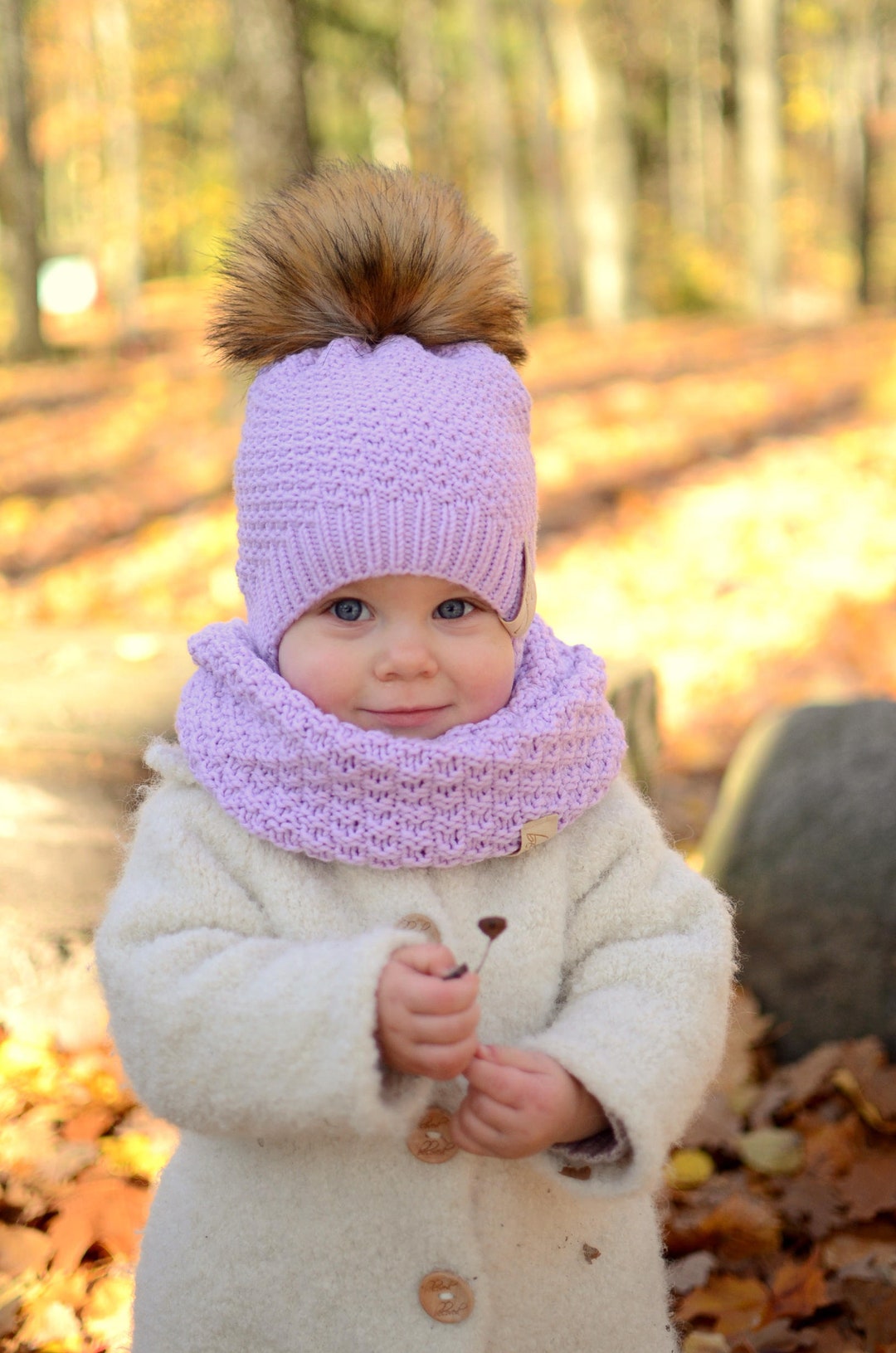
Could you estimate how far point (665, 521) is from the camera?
24.9 feet

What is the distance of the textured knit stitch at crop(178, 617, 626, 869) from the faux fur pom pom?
50cm

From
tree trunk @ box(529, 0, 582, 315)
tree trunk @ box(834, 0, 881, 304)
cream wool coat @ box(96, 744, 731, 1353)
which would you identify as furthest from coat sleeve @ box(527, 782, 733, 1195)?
tree trunk @ box(529, 0, 582, 315)

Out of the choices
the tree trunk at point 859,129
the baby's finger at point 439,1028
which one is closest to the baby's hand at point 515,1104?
the baby's finger at point 439,1028

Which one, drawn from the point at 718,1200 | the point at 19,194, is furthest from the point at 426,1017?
the point at 19,194

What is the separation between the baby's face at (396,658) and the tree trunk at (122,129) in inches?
805

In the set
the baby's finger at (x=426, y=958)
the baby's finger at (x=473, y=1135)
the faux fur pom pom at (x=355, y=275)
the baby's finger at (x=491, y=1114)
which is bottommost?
the baby's finger at (x=473, y=1135)

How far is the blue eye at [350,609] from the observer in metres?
1.78

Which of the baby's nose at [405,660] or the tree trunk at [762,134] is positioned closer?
the baby's nose at [405,660]

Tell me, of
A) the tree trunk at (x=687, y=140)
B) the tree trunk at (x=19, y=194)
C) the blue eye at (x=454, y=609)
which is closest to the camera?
the blue eye at (x=454, y=609)

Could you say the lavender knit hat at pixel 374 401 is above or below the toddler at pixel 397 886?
above

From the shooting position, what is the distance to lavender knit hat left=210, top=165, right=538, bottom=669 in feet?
5.64

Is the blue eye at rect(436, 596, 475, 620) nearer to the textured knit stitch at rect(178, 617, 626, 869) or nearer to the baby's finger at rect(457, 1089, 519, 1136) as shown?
the textured knit stitch at rect(178, 617, 626, 869)

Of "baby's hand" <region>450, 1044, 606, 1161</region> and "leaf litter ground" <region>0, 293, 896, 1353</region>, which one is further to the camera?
"leaf litter ground" <region>0, 293, 896, 1353</region>

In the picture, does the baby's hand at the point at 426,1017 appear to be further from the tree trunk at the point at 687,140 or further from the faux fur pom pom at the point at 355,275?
the tree trunk at the point at 687,140
